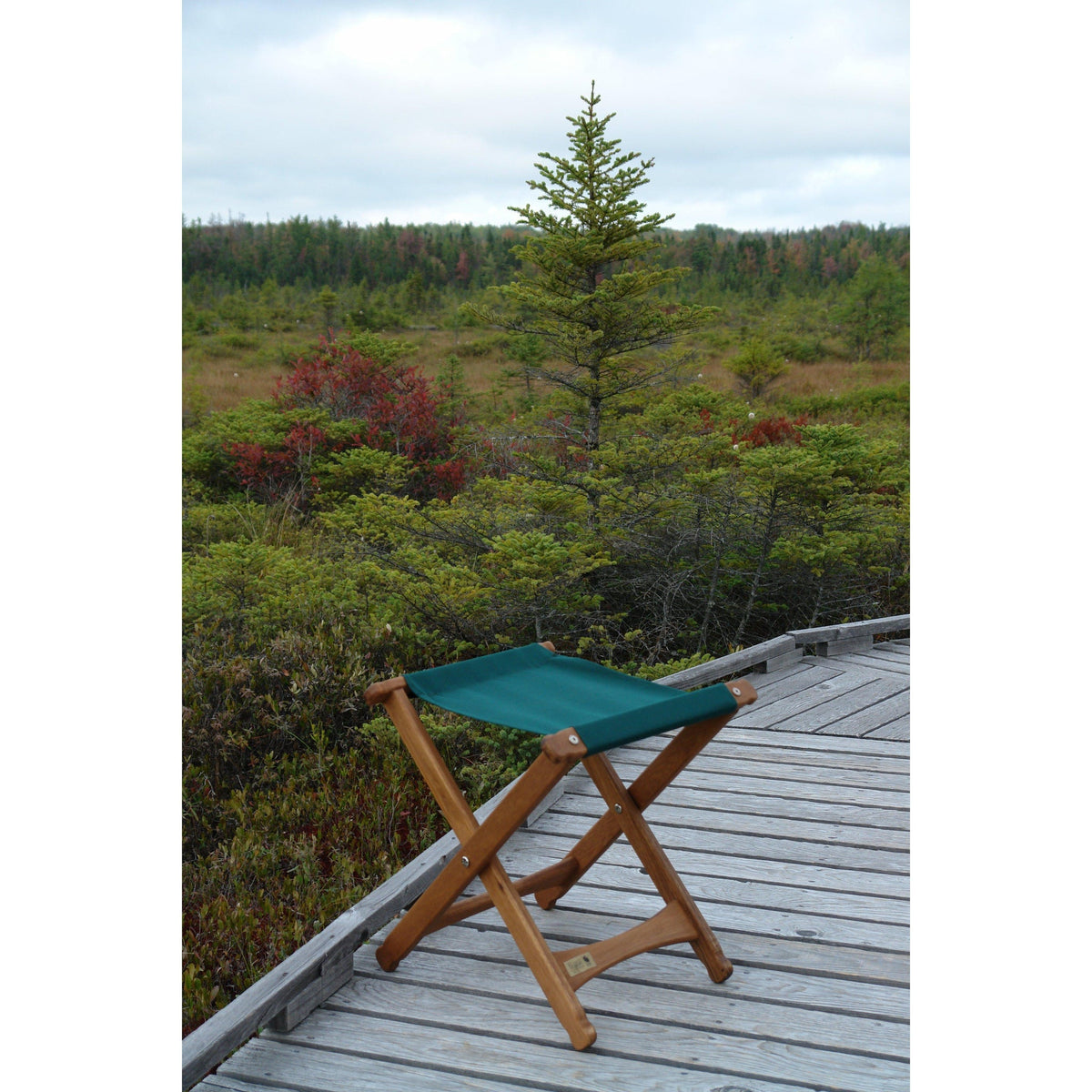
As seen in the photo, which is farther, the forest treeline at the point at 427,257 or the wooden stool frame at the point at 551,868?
the forest treeline at the point at 427,257

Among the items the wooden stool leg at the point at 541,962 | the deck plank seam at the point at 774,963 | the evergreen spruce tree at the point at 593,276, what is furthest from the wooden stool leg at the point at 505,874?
the evergreen spruce tree at the point at 593,276

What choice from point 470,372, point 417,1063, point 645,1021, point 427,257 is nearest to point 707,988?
point 645,1021

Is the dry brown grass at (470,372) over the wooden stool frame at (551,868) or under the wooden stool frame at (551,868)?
over

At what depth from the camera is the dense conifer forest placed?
3100 mm

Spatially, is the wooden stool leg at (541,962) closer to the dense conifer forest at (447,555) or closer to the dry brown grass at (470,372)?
the dense conifer forest at (447,555)

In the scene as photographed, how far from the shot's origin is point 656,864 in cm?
191

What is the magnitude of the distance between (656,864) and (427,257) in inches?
1099

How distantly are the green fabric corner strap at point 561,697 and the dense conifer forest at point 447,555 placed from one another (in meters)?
0.88

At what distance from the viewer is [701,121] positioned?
11281 mm

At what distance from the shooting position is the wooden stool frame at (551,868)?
1.68 meters

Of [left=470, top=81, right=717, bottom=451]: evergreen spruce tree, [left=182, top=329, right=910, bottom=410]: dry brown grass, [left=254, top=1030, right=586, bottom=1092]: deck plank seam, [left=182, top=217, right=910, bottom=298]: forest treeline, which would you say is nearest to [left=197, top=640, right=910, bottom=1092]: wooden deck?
[left=254, top=1030, right=586, bottom=1092]: deck plank seam
